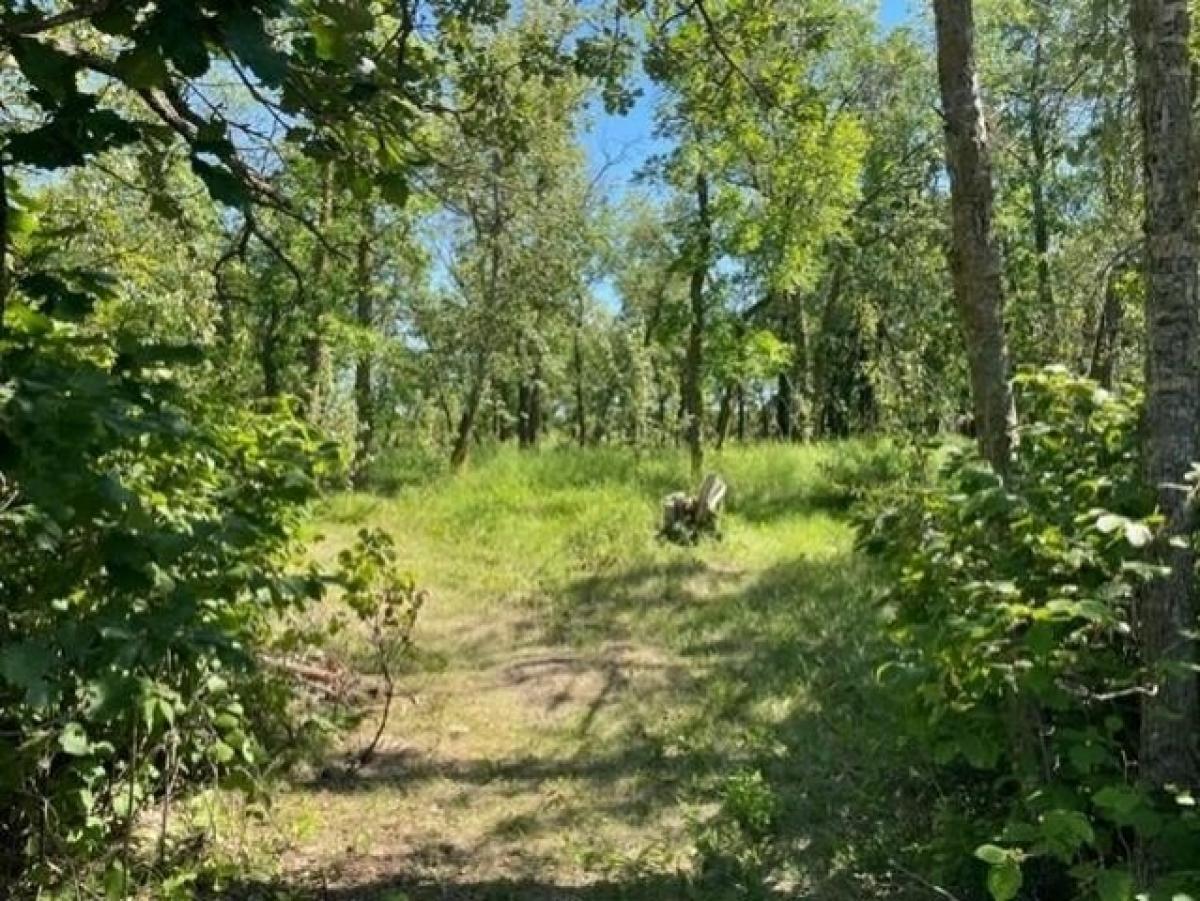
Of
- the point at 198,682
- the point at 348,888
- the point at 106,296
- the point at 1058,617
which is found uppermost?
the point at 106,296

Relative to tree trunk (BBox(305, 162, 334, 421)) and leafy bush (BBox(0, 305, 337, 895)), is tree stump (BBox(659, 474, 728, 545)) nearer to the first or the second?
tree trunk (BBox(305, 162, 334, 421))

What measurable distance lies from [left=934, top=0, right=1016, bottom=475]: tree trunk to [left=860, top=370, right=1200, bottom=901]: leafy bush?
12 centimetres

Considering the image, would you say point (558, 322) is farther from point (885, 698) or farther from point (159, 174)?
point (159, 174)

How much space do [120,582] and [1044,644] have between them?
196cm

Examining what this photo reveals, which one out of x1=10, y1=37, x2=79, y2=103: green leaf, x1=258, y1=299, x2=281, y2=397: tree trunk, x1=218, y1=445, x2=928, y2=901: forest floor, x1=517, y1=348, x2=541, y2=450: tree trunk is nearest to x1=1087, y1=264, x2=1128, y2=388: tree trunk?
x1=218, y1=445, x2=928, y2=901: forest floor

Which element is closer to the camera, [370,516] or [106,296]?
[106,296]

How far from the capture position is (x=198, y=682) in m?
3.52

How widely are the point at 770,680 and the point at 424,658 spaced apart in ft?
7.17

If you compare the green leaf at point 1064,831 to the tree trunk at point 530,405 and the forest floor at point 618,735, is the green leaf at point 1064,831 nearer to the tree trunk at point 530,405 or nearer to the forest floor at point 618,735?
the forest floor at point 618,735

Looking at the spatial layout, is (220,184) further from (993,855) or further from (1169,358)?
(1169,358)

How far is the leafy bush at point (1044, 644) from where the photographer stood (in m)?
2.50

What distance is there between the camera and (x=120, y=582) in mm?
2129

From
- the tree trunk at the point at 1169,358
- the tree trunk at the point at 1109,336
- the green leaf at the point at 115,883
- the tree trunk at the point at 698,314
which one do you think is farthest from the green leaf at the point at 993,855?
the tree trunk at the point at 698,314

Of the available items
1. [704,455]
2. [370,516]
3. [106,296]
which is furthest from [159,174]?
[704,455]
